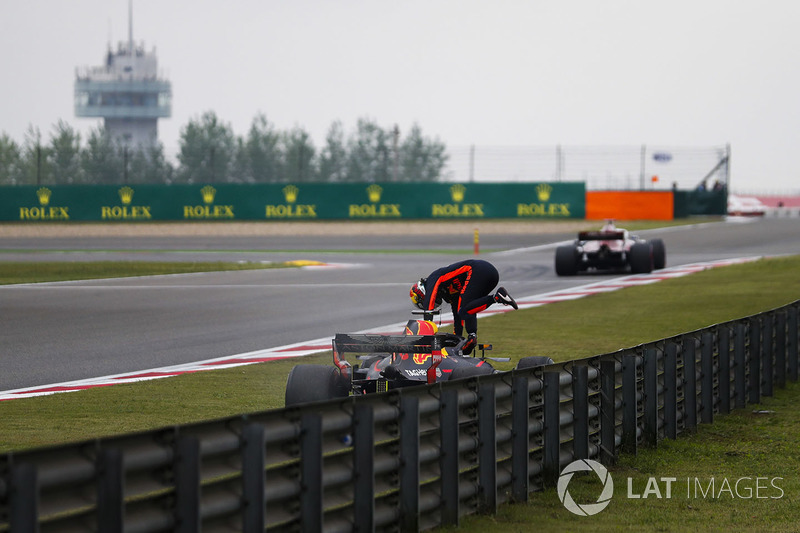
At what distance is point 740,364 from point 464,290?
318 cm

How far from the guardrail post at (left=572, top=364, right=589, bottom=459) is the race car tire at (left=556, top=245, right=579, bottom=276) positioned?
1866 centimetres

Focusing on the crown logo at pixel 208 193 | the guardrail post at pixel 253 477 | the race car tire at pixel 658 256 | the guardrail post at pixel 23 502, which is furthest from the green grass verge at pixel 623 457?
the crown logo at pixel 208 193

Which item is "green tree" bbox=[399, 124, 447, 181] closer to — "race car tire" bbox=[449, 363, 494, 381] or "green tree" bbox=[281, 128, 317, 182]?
"green tree" bbox=[281, 128, 317, 182]

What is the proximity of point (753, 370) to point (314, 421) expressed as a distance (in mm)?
7837

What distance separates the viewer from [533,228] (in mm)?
46531

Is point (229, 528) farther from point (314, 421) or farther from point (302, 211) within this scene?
point (302, 211)

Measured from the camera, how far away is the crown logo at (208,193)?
4953 cm

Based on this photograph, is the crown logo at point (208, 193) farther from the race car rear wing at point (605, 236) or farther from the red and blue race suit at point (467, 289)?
the red and blue race suit at point (467, 289)

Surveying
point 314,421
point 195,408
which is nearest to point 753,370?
point 195,408

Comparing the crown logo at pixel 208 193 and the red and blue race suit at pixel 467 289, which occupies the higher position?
the crown logo at pixel 208 193

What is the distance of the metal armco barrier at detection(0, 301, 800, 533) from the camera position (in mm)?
4422

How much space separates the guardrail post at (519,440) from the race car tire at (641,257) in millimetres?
20028

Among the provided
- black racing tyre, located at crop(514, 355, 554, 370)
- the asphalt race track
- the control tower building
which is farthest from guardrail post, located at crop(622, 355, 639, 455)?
the control tower building
